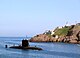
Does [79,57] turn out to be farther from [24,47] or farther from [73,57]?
[24,47]

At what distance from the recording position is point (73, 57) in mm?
127625

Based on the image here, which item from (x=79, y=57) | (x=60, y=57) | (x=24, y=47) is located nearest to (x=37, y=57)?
(x=60, y=57)

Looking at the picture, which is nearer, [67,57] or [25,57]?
[25,57]

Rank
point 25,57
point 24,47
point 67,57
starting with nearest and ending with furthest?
point 25,57, point 67,57, point 24,47

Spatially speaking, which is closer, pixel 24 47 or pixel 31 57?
pixel 31 57

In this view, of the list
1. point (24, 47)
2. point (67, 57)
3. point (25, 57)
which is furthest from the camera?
point (24, 47)

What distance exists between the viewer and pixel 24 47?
166625 millimetres

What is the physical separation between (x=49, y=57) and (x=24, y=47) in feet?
149

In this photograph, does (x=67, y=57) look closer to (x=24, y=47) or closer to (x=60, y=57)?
(x=60, y=57)

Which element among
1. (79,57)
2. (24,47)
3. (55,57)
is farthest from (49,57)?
(24,47)

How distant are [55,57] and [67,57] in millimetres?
4806

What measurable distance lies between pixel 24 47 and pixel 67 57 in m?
44.5

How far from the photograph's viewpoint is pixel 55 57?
410 feet

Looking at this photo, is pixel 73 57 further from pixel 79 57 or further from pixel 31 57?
pixel 31 57
